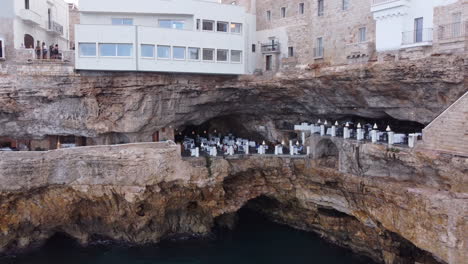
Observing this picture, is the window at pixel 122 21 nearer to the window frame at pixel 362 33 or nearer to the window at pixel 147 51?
the window at pixel 147 51

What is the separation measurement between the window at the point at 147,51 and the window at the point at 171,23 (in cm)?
244

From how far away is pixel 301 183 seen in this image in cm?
2603

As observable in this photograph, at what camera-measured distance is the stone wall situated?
52.0 feet

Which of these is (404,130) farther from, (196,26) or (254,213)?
(196,26)

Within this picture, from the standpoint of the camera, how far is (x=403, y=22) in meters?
19.6

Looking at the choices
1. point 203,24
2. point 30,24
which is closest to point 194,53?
point 203,24

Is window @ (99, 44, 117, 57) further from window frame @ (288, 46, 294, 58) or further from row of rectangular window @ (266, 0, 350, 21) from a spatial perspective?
row of rectangular window @ (266, 0, 350, 21)

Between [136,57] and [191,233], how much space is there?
40.1 ft

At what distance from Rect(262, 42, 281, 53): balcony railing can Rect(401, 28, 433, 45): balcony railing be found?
954cm

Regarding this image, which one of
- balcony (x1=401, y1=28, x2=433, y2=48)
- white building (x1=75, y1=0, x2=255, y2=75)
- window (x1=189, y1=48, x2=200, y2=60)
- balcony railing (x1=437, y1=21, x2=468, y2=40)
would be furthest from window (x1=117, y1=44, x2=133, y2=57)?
balcony railing (x1=437, y1=21, x2=468, y2=40)

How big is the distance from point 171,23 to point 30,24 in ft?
28.6

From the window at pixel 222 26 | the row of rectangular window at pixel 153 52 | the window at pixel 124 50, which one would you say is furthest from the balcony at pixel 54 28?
the window at pixel 222 26

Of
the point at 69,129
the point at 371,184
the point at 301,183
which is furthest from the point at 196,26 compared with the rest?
the point at 371,184

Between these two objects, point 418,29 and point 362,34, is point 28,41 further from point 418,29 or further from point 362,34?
point 418,29
